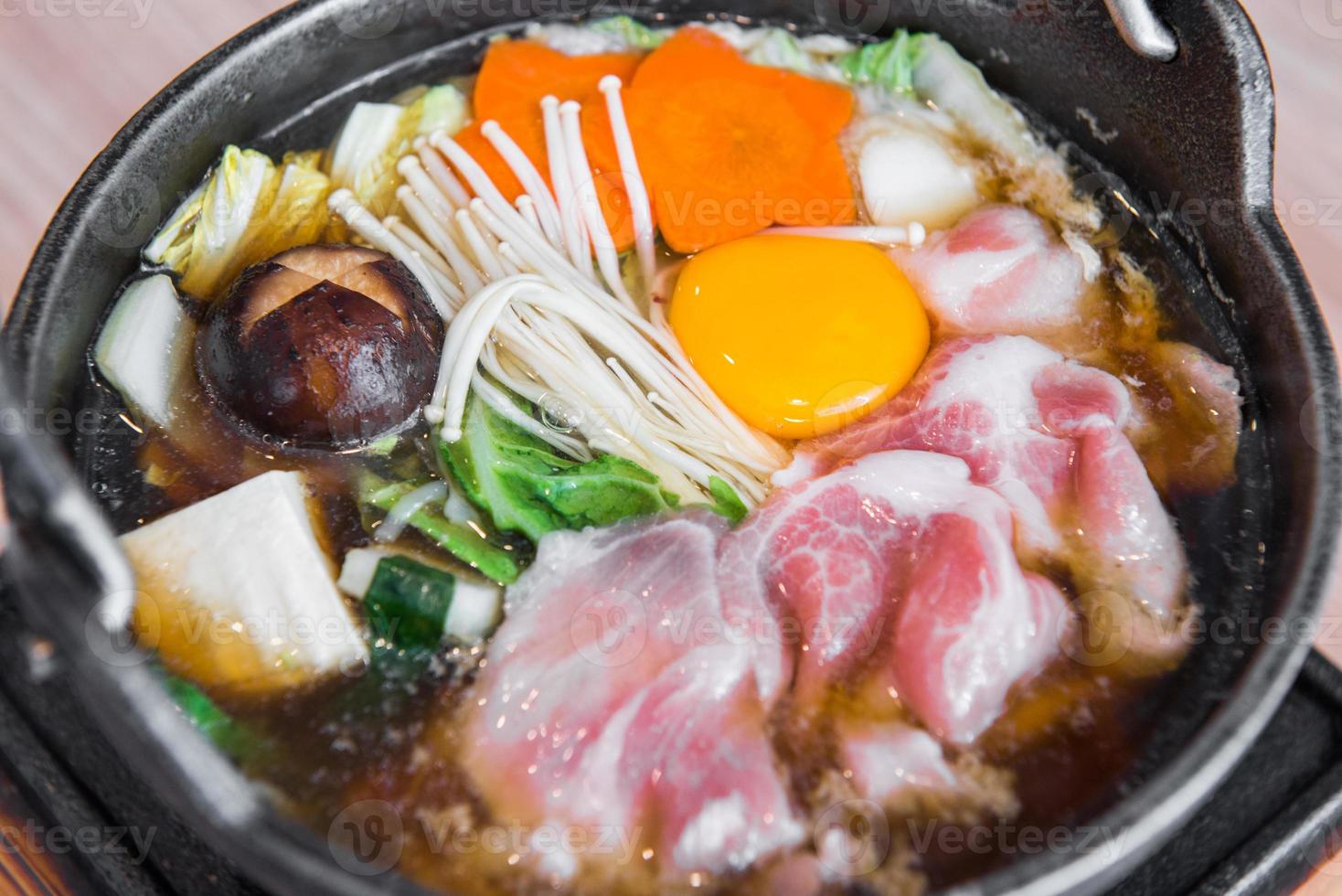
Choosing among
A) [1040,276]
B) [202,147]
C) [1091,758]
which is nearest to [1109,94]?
[1040,276]

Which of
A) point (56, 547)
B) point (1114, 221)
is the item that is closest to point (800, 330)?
point (1114, 221)

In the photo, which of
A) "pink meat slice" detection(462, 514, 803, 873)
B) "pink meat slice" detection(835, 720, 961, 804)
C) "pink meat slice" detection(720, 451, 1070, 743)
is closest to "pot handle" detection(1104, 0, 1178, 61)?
"pink meat slice" detection(720, 451, 1070, 743)

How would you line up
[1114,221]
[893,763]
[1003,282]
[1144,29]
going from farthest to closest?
[1114,221] → [1003,282] → [1144,29] → [893,763]

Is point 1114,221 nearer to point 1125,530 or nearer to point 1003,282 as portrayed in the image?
point 1003,282

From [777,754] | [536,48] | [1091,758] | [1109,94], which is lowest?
[1091,758]

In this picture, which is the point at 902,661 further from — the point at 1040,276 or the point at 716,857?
the point at 1040,276

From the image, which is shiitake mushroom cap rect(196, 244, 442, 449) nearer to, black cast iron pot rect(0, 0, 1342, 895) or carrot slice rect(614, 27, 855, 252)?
black cast iron pot rect(0, 0, 1342, 895)
